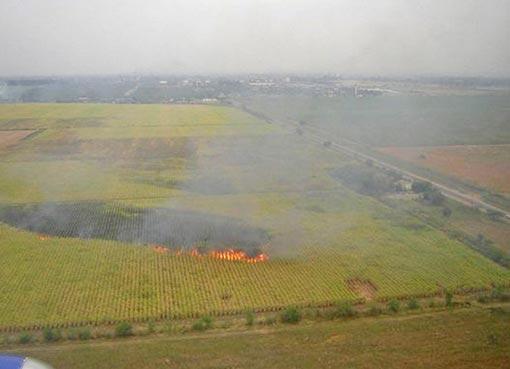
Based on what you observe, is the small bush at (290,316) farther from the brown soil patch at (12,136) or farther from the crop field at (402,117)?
the brown soil patch at (12,136)

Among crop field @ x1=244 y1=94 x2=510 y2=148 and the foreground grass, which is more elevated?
crop field @ x1=244 y1=94 x2=510 y2=148

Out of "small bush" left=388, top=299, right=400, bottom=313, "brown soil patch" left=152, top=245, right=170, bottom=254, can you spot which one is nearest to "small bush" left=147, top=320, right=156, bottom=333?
"brown soil patch" left=152, top=245, right=170, bottom=254

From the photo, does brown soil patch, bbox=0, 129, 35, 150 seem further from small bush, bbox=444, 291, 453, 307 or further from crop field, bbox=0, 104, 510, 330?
small bush, bbox=444, 291, 453, 307

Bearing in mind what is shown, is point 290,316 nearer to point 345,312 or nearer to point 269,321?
point 269,321

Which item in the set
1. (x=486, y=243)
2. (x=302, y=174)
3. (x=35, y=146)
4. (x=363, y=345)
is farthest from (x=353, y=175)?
(x=35, y=146)

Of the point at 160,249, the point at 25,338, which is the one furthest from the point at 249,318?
the point at 160,249

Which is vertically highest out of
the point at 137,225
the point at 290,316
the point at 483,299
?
the point at 483,299
